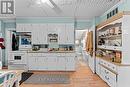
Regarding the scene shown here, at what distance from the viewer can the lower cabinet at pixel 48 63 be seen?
27.5ft

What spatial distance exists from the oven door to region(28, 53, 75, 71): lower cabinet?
0.95ft

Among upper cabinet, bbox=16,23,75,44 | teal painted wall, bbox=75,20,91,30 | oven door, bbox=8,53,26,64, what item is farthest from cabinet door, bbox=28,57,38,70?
teal painted wall, bbox=75,20,91,30

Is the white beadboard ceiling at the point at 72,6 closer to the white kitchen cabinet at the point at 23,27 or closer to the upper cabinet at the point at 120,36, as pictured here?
the upper cabinet at the point at 120,36

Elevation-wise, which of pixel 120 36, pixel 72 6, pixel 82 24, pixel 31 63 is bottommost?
pixel 31 63

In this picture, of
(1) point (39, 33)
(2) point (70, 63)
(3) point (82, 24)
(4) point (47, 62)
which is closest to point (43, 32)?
(1) point (39, 33)

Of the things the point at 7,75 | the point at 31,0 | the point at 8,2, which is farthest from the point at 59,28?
the point at 7,75

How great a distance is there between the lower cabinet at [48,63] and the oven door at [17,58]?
29cm

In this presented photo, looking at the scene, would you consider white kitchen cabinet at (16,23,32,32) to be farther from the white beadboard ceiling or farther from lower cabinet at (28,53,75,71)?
the white beadboard ceiling

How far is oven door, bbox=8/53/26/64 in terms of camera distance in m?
8.43

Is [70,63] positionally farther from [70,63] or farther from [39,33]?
[39,33]

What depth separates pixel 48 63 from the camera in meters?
8.40

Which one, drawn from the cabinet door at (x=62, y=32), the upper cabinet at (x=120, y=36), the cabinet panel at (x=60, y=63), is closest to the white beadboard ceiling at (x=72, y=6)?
the upper cabinet at (x=120, y=36)

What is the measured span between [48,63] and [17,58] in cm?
148

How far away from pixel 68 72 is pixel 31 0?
412cm
